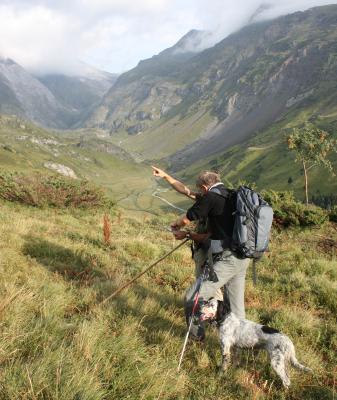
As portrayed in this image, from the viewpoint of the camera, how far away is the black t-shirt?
5.39m

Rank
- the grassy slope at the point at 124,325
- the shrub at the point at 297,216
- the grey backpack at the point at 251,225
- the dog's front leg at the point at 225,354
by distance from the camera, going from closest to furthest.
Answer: the grassy slope at the point at 124,325, the dog's front leg at the point at 225,354, the grey backpack at the point at 251,225, the shrub at the point at 297,216

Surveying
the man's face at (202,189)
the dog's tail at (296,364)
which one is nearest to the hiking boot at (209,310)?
the dog's tail at (296,364)

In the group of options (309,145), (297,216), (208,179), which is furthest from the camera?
(309,145)

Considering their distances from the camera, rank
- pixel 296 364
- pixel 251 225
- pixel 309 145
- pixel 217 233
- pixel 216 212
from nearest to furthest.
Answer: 1. pixel 296 364
2. pixel 251 225
3. pixel 216 212
4. pixel 217 233
5. pixel 309 145

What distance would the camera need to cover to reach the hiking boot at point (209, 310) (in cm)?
547

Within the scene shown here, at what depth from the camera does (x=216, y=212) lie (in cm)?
549

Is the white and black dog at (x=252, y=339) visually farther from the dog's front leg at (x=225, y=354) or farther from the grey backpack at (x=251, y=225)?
the grey backpack at (x=251, y=225)

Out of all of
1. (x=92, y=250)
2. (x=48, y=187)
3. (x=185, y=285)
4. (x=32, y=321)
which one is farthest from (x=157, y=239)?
(x=32, y=321)

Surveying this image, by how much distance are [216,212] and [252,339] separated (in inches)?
66.1

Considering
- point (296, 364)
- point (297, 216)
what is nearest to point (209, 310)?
point (296, 364)

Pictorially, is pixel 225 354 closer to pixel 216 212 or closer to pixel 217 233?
pixel 217 233

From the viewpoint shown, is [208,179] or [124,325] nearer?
[124,325]

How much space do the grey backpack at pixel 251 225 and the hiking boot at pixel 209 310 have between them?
85 centimetres

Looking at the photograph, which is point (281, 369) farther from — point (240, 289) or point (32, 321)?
point (32, 321)
